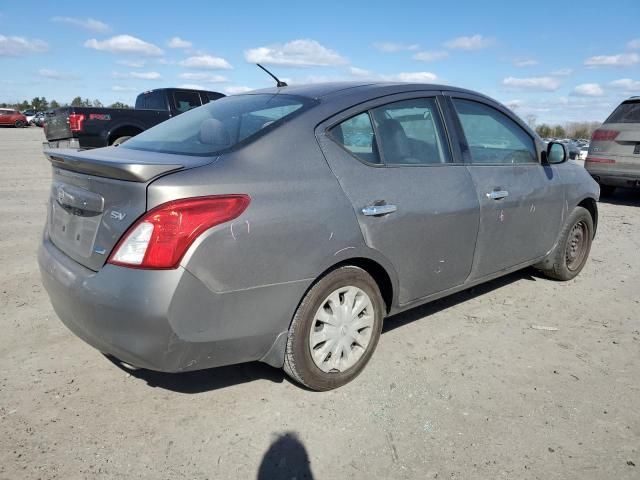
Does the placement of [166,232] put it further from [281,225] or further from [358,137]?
[358,137]

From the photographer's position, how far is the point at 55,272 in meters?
2.63

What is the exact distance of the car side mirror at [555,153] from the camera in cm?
425

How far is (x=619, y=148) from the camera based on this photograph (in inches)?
348

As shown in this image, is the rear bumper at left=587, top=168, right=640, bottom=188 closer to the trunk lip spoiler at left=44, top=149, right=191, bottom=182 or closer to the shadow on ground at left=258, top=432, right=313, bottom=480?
the shadow on ground at left=258, top=432, right=313, bottom=480

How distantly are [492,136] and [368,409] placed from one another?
2275 millimetres

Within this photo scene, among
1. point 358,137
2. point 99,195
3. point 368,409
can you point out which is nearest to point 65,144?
point 99,195

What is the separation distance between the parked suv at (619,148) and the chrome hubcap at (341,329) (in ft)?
25.2

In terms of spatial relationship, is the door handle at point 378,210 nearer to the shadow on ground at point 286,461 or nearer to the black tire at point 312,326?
the black tire at point 312,326

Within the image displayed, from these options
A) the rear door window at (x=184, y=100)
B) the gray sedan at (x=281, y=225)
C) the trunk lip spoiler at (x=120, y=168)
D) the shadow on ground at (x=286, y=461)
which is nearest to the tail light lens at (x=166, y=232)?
the gray sedan at (x=281, y=225)

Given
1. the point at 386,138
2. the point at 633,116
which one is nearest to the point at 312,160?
the point at 386,138

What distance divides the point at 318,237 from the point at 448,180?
3.90 feet

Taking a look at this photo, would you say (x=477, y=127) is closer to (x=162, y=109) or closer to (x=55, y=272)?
(x=55, y=272)

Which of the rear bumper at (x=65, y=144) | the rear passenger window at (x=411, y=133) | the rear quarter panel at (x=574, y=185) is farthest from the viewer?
the rear bumper at (x=65, y=144)

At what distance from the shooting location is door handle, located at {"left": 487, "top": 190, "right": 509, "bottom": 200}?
361 centimetres
